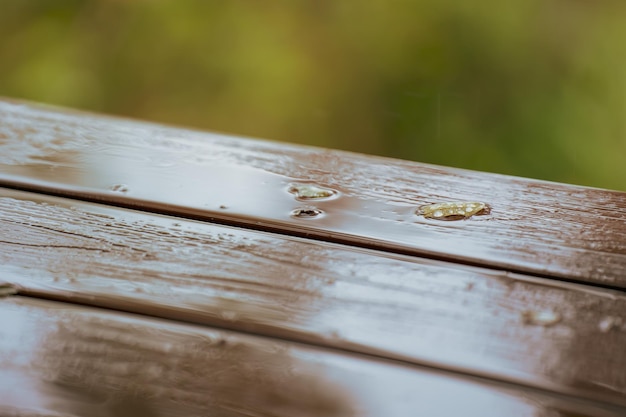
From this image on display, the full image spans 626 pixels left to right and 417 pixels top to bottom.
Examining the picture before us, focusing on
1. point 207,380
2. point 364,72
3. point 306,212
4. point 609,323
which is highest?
point 364,72

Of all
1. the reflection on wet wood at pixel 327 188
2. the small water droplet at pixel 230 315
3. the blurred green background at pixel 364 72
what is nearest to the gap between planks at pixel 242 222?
the reflection on wet wood at pixel 327 188

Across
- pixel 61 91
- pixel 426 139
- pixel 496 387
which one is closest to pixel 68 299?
pixel 496 387

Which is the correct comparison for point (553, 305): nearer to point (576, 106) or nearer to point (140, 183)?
point (140, 183)

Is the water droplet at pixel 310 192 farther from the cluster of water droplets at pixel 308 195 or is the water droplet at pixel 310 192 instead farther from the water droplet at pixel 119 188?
the water droplet at pixel 119 188

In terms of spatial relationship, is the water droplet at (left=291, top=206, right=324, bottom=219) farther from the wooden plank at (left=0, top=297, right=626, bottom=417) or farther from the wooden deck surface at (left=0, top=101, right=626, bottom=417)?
the wooden plank at (left=0, top=297, right=626, bottom=417)

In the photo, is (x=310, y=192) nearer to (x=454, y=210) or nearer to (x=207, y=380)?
(x=454, y=210)

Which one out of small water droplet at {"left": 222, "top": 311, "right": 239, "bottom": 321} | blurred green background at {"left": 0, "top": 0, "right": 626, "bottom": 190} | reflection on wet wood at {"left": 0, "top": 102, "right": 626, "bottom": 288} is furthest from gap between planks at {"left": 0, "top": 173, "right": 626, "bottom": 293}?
blurred green background at {"left": 0, "top": 0, "right": 626, "bottom": 190}

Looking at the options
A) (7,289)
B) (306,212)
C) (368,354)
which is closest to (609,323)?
(368,354)
